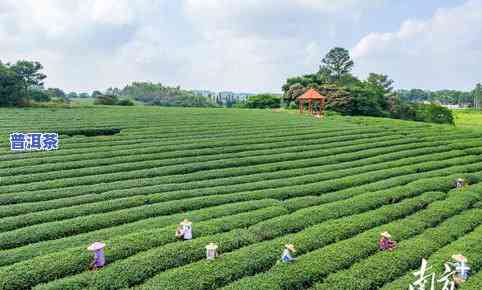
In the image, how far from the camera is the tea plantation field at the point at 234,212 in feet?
21.9

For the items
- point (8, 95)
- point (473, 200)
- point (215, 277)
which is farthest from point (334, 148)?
point (8, 95)

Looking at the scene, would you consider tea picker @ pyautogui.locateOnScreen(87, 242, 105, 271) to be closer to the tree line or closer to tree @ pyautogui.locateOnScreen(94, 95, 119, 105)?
the tree line

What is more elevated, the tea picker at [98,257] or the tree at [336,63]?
the tree at [336,63]

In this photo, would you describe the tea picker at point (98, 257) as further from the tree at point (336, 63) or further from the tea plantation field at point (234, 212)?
the tree at point (336, 63)

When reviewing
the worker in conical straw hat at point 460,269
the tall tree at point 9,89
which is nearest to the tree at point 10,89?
the tall tree at point 9,89

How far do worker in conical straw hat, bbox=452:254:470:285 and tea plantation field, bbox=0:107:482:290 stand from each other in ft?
0.75

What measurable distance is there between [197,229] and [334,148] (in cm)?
1204

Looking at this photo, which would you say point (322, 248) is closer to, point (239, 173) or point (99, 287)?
point (99, 287)

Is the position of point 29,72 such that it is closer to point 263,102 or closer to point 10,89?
point 10,89

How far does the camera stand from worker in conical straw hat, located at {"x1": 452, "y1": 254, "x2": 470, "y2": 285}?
6340 millimetres

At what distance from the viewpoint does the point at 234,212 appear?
385 inches

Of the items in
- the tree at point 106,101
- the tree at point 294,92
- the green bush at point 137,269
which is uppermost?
the tree at point 294,92

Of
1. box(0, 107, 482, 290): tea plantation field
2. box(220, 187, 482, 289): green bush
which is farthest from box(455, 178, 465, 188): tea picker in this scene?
box(220, 187, 482, 289): green bush

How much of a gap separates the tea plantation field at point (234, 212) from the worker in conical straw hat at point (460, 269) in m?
0.23
